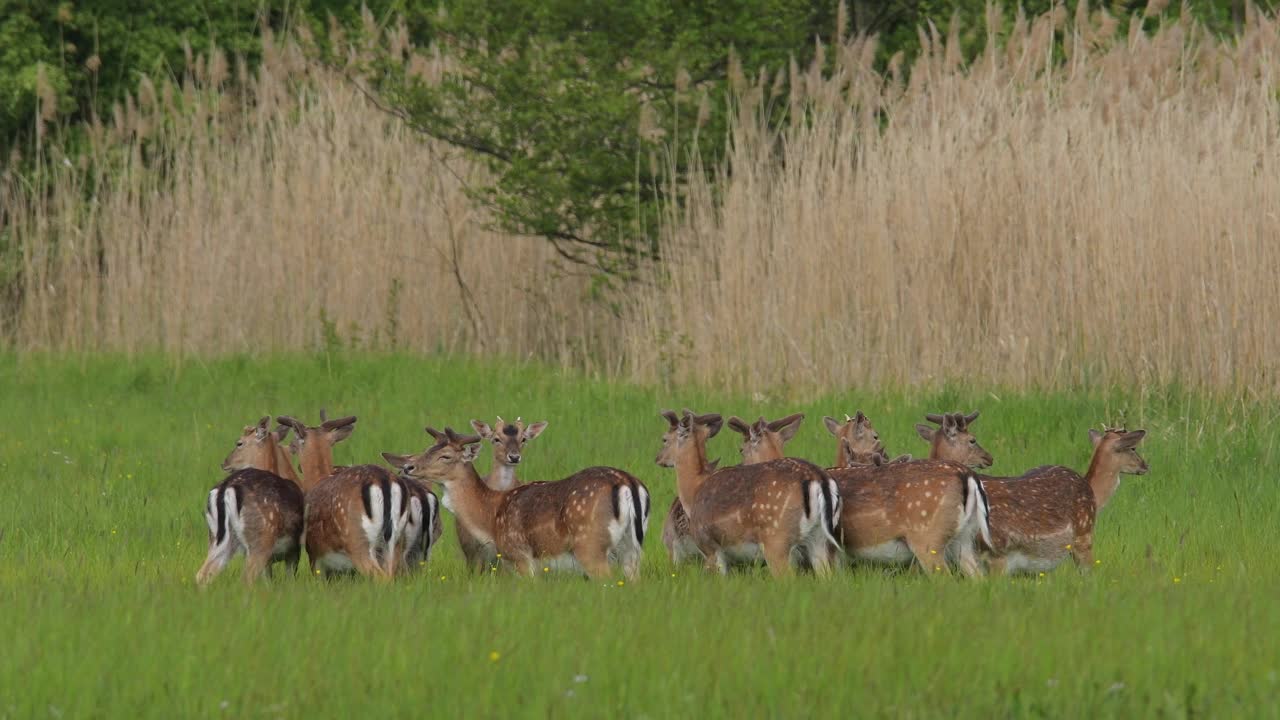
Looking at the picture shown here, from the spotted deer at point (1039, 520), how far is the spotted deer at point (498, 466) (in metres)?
2.42

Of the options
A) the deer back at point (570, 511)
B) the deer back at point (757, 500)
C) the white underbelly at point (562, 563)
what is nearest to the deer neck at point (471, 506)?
the deer back at point (570, 511)

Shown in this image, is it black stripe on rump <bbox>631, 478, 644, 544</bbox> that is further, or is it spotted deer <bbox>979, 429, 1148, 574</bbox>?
spotted deer <bbox>979, 429, 1148, 574</bbox>

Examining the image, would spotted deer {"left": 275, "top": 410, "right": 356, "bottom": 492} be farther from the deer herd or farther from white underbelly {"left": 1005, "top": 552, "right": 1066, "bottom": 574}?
white underbelly {"left": 1005, "top": 552, "right": 1066, "bottom": 574}

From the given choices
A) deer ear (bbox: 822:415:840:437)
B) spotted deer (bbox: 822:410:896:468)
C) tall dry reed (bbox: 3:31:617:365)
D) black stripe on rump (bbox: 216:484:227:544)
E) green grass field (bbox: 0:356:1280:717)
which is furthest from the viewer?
tall dry reed (bbox: 3:31:617:365)

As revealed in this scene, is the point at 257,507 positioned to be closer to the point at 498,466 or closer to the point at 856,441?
the point at 498,466

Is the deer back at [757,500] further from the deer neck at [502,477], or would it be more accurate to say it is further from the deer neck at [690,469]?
the deer neck at [502,477]

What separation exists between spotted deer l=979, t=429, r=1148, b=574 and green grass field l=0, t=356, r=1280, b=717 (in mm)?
169

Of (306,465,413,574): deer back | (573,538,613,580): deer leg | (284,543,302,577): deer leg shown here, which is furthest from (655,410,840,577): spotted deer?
(284,543,302,577): deer leg

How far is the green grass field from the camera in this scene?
6.11 m

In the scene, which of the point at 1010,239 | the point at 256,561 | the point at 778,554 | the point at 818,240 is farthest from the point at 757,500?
the point at 818,240

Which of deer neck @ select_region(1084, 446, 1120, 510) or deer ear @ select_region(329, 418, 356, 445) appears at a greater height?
deer ear @ select_region(329, 418, 356, 445)

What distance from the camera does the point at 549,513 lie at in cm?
920

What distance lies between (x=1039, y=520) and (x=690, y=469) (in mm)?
1929

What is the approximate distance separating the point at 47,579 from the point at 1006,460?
21.2 feet
